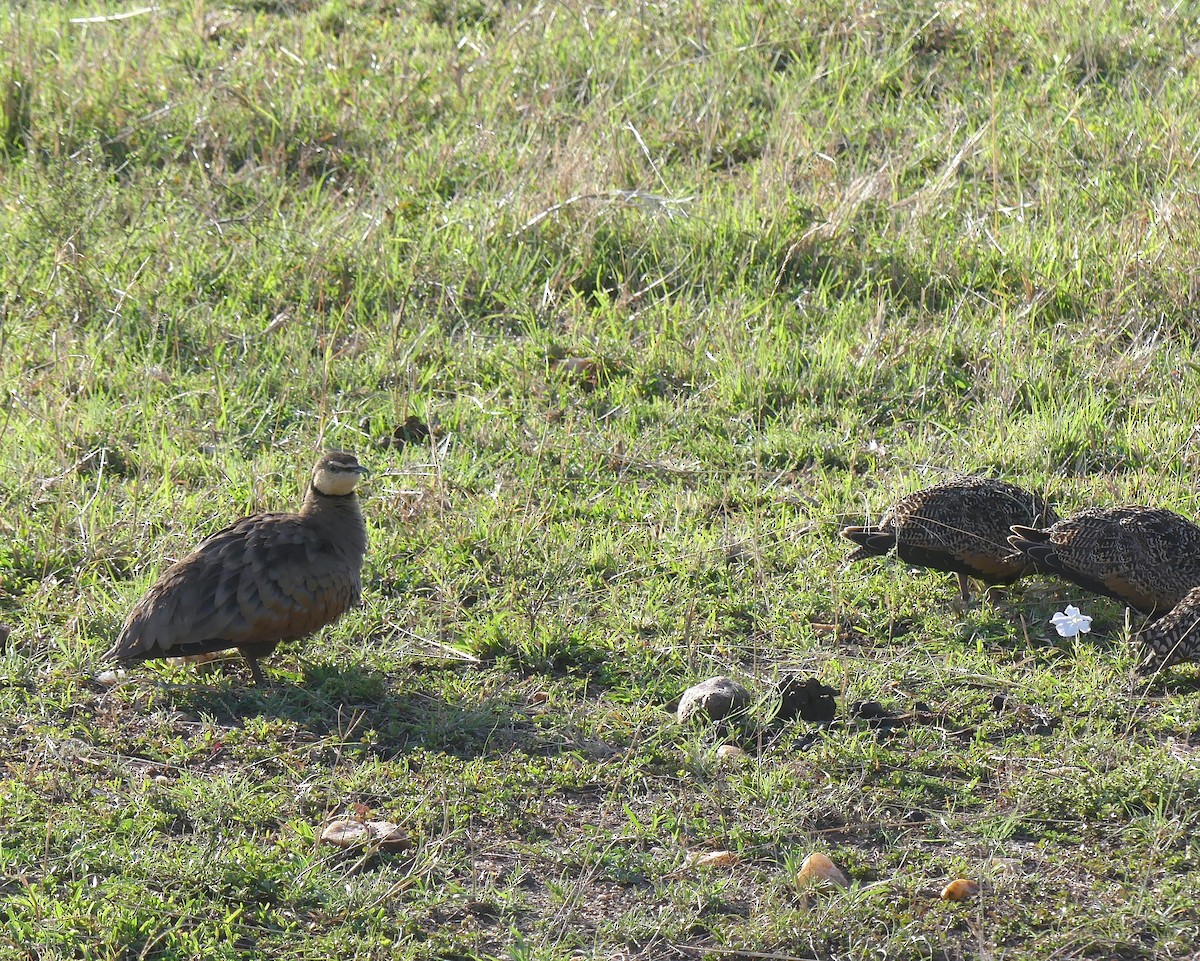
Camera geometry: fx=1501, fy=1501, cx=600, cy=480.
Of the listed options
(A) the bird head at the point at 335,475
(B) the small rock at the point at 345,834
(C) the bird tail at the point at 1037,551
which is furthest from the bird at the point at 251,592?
(C) the bird tail at the point at 1037,551

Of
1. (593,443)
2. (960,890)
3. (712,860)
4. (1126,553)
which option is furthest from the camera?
(593,443)

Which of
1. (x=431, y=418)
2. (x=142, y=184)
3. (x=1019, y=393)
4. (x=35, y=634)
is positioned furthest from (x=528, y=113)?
(x=35, y=634)

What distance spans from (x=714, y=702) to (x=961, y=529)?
1265mm

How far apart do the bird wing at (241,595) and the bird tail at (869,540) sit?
1.93 metres

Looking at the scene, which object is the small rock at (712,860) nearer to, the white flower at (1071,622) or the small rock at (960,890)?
the small rock at (960,890)

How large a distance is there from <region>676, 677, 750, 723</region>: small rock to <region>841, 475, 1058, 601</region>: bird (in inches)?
Result: 42.5

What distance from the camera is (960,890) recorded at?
4.10 metres

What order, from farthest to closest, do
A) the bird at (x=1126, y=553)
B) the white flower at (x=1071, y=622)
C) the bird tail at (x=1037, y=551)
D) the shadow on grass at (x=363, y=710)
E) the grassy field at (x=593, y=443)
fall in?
the bird tail at (x=1037, y=551)
the bird at (x=1126, y=553)
the white flower at (x=1071, y=622)
the shadow on grass at (x=363, y=710)
the grassy field at (x=593, y=443)

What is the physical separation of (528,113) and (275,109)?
1579 millimetres

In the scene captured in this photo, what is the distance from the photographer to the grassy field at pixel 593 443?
166 inches

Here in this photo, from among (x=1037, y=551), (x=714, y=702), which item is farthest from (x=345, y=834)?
(x=1037, y=551)

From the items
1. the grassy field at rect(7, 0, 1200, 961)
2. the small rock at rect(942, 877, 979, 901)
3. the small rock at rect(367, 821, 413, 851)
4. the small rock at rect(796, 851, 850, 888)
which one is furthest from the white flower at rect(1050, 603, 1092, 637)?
the small rock at rect(367, 821, 413, 851)

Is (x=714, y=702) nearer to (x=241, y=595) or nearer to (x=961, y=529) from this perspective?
(x=961, y=529)

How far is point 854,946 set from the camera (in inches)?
154
